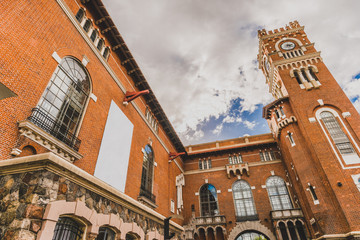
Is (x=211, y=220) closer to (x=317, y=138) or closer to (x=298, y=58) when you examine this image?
(x=317, y=138)

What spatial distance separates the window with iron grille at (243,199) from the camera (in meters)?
24.7

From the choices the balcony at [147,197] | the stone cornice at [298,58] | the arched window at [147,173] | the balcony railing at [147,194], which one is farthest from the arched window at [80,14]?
the stone cornice at [298,58]

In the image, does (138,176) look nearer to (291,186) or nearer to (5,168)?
(5,168)

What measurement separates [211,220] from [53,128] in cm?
2093

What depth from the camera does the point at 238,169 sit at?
2731cm

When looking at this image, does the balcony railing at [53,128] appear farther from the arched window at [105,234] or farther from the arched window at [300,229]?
the arched window at [300,229]

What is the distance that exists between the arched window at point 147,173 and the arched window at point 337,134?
18.2 m

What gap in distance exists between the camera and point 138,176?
1680cm

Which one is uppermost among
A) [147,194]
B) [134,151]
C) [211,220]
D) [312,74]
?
[312,74]

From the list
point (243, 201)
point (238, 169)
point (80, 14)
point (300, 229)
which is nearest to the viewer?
point (80, 14)

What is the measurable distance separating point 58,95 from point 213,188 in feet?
73.7

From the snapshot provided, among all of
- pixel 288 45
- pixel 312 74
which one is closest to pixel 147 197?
pixel 312 74

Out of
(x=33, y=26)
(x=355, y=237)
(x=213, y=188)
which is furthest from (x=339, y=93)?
(x=33, y=26)

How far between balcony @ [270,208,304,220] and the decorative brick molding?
69.1 ft
